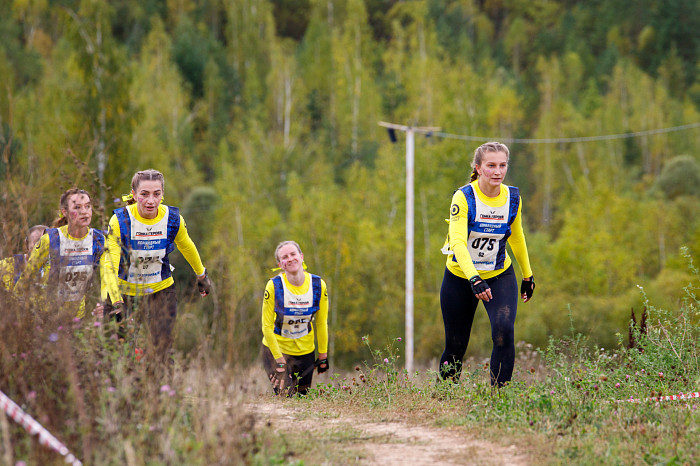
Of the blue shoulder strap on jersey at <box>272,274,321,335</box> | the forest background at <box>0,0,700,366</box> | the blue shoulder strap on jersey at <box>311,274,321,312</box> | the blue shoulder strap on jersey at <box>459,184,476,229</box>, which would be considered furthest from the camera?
the forest background at <box>0,0,700,366</box>

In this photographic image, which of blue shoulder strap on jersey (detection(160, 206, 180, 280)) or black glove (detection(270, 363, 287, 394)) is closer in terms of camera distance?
blue shoulder strap on jersey (detection(160, 206, 180, 280))

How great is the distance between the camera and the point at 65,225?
6922 mm

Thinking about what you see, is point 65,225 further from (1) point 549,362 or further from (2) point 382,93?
(2) point 382,93

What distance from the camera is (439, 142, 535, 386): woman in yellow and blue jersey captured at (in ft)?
20.3

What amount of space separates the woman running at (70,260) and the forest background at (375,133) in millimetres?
9701

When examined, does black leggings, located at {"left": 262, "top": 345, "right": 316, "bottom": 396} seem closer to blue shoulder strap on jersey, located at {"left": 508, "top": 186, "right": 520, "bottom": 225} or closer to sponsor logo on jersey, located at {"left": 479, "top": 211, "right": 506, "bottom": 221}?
sponsor logo on jersey, located at {"left": 479, "top": 211, "right": 506, "bottom": 221}

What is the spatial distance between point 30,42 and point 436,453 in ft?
234

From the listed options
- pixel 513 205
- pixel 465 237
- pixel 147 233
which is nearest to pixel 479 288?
pixel 465 237

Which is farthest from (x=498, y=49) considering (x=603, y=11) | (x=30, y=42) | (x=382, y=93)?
(x=30, y=42)

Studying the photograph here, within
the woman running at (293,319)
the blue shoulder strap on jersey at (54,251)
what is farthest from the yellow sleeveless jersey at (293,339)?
the blue shoulder strap on jersey at (54,251)

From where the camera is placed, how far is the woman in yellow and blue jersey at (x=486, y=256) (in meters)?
6.20

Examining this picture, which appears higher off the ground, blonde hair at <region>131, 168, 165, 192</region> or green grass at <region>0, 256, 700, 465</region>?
blonde hair at <region>131, 168, 165, 192</region>

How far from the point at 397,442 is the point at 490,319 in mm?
1491

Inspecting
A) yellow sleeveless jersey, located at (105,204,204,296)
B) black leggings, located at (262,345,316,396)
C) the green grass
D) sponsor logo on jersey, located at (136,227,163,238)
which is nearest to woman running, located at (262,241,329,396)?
black leggings, located at (262,345,316,396)
